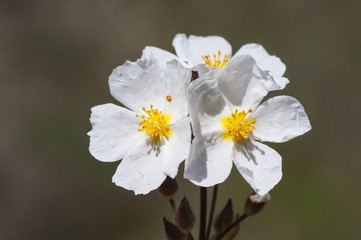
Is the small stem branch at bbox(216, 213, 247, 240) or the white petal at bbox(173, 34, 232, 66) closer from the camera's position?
the small stem branch at bbox(216, 213, 247, 240)

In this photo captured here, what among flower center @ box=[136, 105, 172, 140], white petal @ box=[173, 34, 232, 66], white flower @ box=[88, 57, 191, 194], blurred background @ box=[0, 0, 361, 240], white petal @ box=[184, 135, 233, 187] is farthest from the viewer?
blurred background @ box=[0, 0, 361, 240]

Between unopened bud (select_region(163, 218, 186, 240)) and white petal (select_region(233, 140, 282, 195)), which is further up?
white petal (select_region(233, 140, 282, 195))

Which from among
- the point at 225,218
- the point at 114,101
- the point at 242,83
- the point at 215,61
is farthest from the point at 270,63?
the point at 114,101

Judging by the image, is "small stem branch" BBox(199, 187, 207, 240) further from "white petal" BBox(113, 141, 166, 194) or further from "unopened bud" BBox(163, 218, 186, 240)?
Result: "white petal" BBox(113, 141, 166, 194)

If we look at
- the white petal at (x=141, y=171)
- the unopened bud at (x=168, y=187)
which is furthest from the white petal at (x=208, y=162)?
the unopened bud at (x=168, y=187)

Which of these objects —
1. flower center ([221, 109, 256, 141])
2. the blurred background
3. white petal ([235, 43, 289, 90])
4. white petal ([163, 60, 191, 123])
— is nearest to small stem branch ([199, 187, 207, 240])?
flower center ([221, 109, 256, 141])

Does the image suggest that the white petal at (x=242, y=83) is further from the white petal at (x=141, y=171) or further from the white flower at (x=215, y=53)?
the white petal at (x=141, y=171)

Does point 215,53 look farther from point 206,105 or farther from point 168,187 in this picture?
point 168,187
